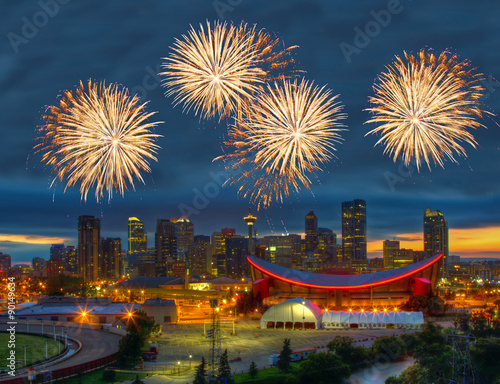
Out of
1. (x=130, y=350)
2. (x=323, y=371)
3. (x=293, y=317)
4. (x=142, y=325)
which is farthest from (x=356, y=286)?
(x=130, y=350)

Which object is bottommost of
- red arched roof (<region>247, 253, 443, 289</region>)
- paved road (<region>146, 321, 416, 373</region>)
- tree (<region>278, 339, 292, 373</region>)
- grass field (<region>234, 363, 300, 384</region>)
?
paved road (<region>146, 321, 416, 373</region>)

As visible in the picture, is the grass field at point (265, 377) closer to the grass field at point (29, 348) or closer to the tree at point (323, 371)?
the tree at point (323, 371)

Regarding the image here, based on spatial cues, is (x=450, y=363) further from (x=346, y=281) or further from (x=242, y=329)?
(x=346, y=281)

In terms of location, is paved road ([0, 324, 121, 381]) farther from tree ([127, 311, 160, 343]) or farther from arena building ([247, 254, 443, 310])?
arena building ([247, 254, 443, 310])

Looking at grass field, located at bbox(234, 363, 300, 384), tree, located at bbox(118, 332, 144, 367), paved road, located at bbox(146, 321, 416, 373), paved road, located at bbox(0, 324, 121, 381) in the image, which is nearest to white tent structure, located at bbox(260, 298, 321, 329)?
paved road, located at bbox(146, 321, 416, 373)

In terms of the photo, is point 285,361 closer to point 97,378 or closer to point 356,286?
point 97,378

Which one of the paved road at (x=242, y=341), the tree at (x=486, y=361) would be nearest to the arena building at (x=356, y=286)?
the paved road at (x=242, y=341)

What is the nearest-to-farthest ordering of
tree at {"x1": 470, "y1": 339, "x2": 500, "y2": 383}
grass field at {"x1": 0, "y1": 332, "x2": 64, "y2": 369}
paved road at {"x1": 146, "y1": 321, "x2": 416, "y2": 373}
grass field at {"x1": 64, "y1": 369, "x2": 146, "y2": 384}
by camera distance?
tree at {"x1": 470, "y1": 339, "x2": 500, "y2": 383}, grass field at {"x1": 64, "y1": 369, "x2": 146, "y2": 384}, grass field at {"x1": 0, "y1": 332, "x2": 64, "y2": 369}, paved road at {"x1": 146, "y1": 321, "x2": 416, "y2": 373}
